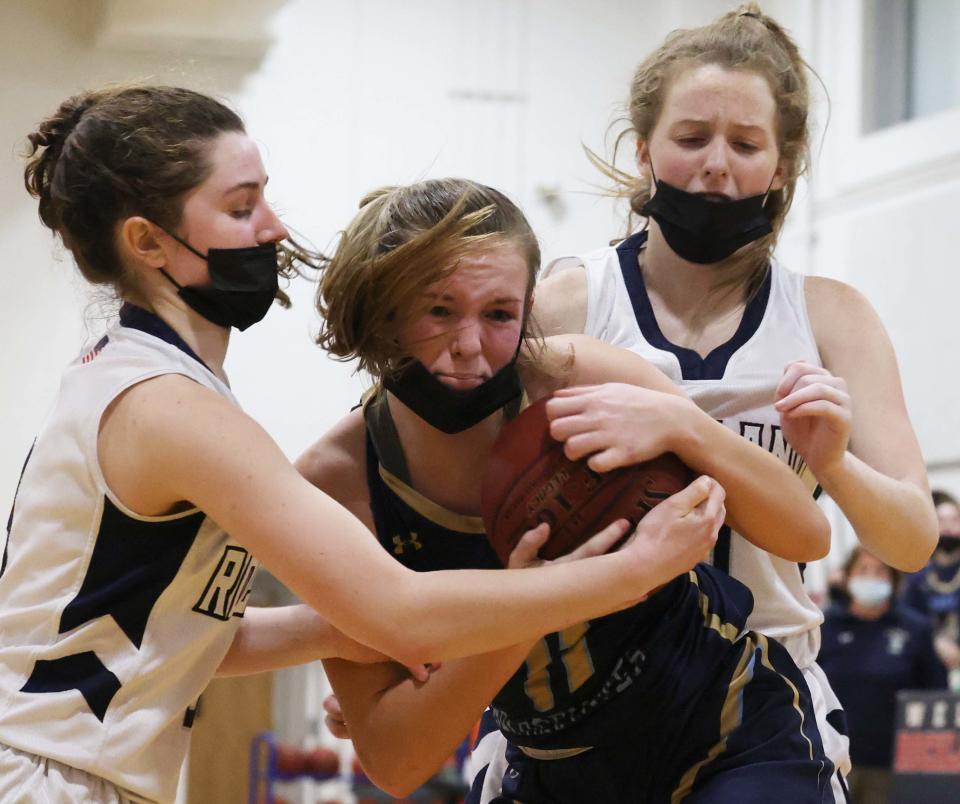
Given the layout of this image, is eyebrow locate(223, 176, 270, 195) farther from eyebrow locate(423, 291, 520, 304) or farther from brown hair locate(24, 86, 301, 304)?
eyebrow locate(423, 291, 520, 304)

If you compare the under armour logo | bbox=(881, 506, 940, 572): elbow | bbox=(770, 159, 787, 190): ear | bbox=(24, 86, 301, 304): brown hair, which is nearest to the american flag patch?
bbox=(24, 86, 301, 304): brown hair

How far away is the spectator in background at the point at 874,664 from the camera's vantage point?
664 cm

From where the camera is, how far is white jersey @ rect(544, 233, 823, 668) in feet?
9.23

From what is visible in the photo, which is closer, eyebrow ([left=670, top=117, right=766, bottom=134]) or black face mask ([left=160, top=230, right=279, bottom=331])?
black face mask ([left=160, top=230, right=279, bottom=331])

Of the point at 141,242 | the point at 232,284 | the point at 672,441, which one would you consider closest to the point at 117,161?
the point at 141,242

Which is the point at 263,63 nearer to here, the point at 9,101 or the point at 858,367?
the point at 9,101

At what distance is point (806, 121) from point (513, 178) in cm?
672

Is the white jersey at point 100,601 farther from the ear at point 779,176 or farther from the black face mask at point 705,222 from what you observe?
the ear at point 779,176

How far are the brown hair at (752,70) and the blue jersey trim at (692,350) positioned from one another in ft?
0.29

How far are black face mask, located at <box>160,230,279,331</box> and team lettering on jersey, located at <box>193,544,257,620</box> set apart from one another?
0.43 meters

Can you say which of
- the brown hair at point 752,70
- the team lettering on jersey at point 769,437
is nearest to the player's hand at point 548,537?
the team lettering on jersey at point 769,437

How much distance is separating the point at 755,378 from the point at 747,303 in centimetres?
20

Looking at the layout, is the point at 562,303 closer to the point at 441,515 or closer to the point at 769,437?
the point at 769,437

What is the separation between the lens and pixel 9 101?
8531mm
